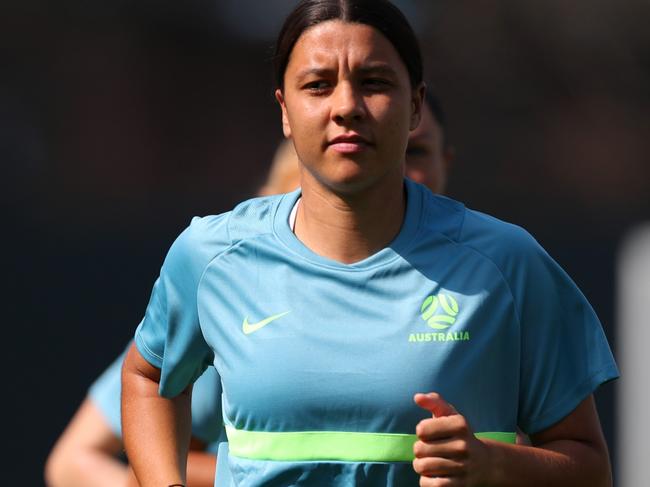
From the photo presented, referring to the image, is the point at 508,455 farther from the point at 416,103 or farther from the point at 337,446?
the point at 416,103

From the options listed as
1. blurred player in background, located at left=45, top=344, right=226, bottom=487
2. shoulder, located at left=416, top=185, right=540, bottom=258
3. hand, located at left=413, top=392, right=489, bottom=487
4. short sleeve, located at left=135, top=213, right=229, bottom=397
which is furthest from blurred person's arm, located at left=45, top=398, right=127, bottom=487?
hand, located at left=413, top=392, right=489, bottom=487

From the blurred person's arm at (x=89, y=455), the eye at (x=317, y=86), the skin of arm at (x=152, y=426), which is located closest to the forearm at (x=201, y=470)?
the blurred person's arm at (x=89, y=455)

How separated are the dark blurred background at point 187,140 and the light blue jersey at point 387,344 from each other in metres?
4.51

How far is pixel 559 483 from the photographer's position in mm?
2676

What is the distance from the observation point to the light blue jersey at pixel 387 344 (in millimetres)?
2639

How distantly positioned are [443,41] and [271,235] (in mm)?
6102

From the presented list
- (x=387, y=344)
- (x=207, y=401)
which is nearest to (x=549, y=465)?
(x=387, y=344)

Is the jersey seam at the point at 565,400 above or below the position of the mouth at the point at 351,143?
below

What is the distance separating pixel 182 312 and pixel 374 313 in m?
0.47

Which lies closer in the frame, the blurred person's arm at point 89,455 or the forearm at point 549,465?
the forearm at point 549,465

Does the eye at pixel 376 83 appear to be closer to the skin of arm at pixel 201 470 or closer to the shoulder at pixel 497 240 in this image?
the shoulder at pixel 497 240

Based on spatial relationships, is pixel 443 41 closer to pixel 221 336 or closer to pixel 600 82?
pixel 600 82

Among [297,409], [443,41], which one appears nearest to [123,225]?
[443,41]

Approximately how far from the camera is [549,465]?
2.66m
